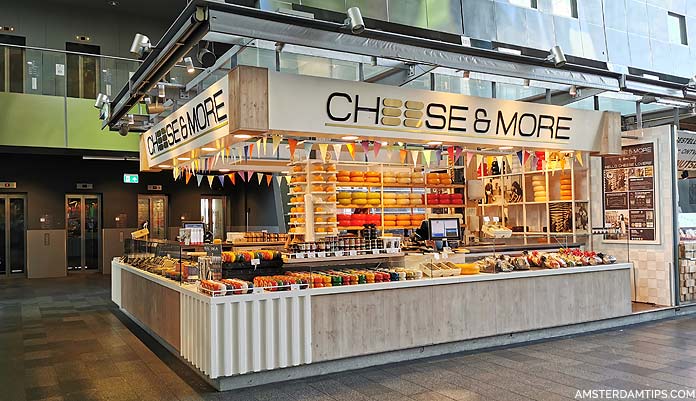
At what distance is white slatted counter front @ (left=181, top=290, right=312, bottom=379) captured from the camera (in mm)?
4805

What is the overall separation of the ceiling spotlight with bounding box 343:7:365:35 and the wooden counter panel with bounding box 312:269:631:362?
7.93 feet

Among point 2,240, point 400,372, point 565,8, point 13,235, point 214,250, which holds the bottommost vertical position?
point 400,372

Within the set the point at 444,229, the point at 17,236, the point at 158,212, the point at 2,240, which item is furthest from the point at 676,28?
the point at 2,240

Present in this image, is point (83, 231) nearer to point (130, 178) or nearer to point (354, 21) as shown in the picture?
point (130, 178)

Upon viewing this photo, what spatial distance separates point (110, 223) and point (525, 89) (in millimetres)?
12503

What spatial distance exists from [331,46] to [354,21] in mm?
311

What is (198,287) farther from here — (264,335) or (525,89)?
(525,89)

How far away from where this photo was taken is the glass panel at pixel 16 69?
38.8 feet

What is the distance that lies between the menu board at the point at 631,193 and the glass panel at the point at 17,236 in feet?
48.5

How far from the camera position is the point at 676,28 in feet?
38.6

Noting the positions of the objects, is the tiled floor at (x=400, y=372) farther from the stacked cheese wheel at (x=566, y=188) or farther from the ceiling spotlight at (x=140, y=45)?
the ceiling spotlight at (x=140, y=45)

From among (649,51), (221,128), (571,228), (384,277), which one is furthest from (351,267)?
(649,51)

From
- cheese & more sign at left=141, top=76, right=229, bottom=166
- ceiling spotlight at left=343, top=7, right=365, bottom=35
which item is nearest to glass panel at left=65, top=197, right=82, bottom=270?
cheese & more sign at left=141, top=76, right=229, bottom=166

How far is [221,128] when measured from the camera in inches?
209
